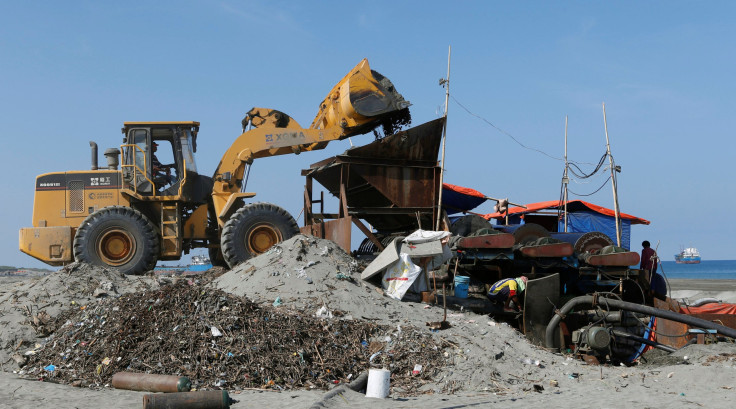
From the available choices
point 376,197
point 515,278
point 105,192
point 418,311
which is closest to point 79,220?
point 105,192

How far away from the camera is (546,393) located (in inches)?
275

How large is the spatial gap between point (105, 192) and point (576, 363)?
909 centimetres

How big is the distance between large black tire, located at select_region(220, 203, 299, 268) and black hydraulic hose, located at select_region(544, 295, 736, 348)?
15.9 feet

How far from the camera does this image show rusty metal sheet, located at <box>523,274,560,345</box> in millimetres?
9609

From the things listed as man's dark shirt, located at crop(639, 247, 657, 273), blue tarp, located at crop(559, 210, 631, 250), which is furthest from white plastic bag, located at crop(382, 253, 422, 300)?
blue tarp, located at crop(559, 210, 631, 250)

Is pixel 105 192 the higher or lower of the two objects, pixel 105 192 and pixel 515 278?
the higher

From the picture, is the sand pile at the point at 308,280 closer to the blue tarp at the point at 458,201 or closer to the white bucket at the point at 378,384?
the white bucket at the point at 378,384

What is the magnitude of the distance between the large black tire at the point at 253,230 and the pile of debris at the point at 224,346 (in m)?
3.20

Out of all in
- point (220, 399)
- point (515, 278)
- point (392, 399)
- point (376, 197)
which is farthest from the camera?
point (376, 197)

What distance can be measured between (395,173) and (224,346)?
5033 millimetres

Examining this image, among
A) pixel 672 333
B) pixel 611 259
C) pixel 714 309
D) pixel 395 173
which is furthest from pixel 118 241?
pixel 714 309

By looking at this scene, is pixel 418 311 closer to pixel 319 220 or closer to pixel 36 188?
pixel 319 220

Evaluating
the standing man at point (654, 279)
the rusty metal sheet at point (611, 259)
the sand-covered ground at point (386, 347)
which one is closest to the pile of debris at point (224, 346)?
the sand-covered ground at point (386, 347)

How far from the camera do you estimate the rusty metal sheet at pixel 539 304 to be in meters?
9.61
